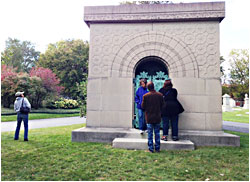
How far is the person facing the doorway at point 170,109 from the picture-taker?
617 centimetres

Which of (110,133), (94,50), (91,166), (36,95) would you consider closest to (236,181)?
(91,166)

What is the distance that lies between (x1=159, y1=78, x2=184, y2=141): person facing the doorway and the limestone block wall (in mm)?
647

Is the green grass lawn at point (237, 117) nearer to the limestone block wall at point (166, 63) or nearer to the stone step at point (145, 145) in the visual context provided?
the limestone block wall at point (166, 63)

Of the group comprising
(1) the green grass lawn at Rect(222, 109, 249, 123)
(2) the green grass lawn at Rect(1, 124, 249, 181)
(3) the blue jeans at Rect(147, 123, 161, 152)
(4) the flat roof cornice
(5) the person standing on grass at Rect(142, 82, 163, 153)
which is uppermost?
(4) the flat roof cornice

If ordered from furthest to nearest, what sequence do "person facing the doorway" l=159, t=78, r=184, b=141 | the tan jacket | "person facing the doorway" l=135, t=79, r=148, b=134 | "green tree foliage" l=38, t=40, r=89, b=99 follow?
1. "green tree foliage" l=38, t=40, r=89, b=99
2. "person facing the doorway" l=135, t=79, r=148, b=134
3. "person facing the doorway" l=159, t=78, r=184, b=141
4. the tan jacket

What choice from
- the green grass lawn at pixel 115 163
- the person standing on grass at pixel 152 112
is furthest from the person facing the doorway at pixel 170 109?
the green grass lawn at pixel 115 163

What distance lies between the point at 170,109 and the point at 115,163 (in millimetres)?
2521

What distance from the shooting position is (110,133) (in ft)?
22.1

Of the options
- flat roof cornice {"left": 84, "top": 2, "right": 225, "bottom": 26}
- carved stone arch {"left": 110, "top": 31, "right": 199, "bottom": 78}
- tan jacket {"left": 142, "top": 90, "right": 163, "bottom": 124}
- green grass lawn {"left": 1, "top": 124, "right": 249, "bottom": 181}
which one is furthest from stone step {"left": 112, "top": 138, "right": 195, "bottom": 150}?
flat roof cornice {"left": 84, "top": 2, "right": 225, "bottom": 26}

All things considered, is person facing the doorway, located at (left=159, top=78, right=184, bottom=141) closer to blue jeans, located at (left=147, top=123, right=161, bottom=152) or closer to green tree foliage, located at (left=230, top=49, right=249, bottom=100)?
blue jeans, located at (left=147, top=123, right=161, bottom=152)

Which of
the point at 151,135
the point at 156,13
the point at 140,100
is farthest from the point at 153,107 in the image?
the point at 156,13

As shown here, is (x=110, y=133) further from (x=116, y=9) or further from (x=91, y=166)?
(x=116, y=9)

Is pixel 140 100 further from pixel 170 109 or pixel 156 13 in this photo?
pixel 156 13

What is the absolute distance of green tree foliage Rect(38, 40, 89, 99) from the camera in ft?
105
